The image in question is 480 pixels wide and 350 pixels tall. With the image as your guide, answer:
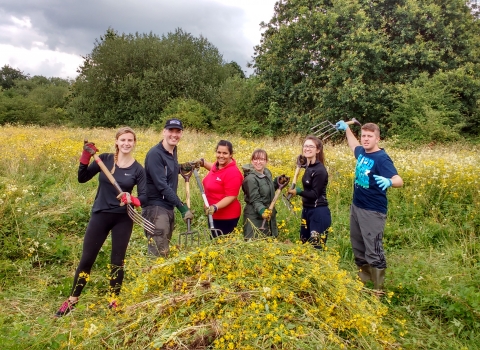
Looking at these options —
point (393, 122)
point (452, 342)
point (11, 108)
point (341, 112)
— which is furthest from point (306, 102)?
point (11, 108)

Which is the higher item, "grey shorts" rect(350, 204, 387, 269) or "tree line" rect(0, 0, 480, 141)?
"tree line" rect(0, 0, 480, 141)

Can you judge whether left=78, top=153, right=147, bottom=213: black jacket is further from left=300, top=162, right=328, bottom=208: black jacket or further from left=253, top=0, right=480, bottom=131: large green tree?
left=253, top=0, right=480, bottom=131: large green tree

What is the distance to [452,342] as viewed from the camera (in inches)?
124

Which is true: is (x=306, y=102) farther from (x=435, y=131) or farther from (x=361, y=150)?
(x=361, y=150)

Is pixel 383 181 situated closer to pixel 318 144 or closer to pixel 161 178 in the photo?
pixel 318 144

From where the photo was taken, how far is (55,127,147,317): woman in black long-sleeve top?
343 cm

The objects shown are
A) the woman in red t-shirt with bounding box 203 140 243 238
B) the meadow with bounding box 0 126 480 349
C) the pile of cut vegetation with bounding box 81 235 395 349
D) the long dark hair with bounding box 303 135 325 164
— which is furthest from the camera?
the long dark hair with bounding box 303 135 325 164

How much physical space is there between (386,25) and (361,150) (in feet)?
48.8

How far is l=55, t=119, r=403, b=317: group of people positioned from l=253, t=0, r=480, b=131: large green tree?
1226 cm

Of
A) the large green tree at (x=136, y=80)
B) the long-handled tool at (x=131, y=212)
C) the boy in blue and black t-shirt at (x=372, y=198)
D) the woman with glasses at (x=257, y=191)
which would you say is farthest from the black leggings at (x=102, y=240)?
the large green tree at (x=136, y=80)

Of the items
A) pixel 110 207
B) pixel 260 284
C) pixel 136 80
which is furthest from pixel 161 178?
pixel 136 80

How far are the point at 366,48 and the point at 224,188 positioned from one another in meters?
13.5

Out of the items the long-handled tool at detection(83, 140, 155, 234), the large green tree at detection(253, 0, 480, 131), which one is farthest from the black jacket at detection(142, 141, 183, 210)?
the large green tree at detection(253, 0, 480, 131)

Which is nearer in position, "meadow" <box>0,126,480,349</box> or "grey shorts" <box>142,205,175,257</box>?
"meadow" <box>0,126,480,349</box>
